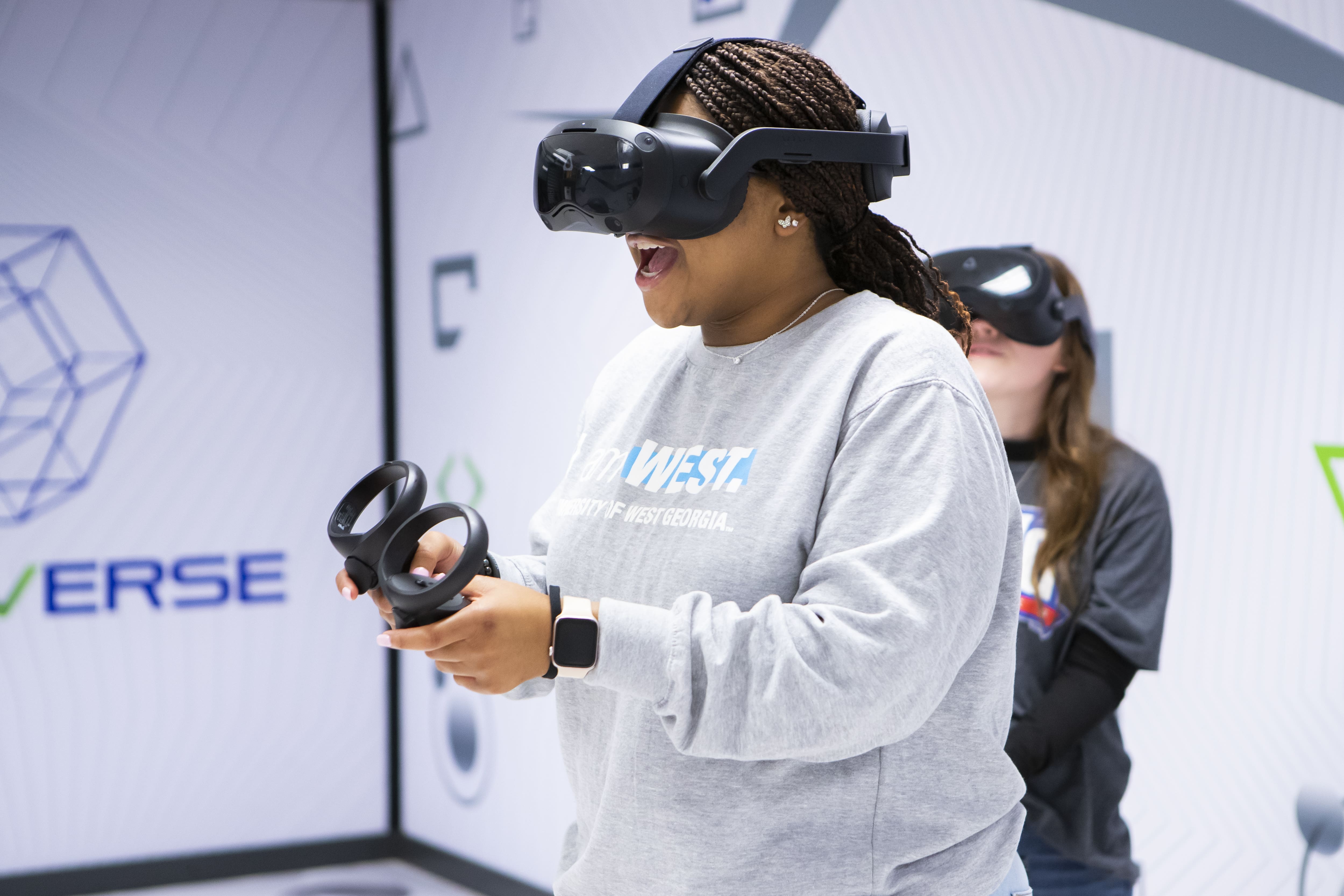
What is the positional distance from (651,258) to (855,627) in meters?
0.42

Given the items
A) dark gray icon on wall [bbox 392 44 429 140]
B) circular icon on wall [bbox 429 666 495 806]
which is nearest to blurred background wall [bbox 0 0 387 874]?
dark gray icon on wall [bbox 392 44 429 140]

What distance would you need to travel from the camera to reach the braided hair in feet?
3.47

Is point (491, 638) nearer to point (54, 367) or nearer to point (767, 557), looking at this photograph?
point (767, 557)

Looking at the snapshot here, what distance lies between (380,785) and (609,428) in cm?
305

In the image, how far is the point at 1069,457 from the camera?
6.06 feet

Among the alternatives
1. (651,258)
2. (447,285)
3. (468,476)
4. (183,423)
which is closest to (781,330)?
(651,258)

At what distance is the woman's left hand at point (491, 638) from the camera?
0.84 metres

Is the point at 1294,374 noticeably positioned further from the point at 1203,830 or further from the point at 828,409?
the point at 828,409

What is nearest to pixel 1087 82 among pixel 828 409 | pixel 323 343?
pixel 828 409

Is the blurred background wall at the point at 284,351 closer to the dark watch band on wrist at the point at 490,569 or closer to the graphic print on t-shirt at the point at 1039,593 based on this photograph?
the graphic print on t-shirt at the point at 1039,593

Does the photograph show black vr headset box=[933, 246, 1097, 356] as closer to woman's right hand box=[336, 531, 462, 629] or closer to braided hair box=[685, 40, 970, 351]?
braided hair box=[685, 40, 970, 351]

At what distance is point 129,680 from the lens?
3533 millimetres

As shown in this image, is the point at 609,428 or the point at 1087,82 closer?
the point at 609,428

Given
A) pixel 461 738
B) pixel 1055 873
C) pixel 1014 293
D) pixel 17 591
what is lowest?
pixel 461 738
